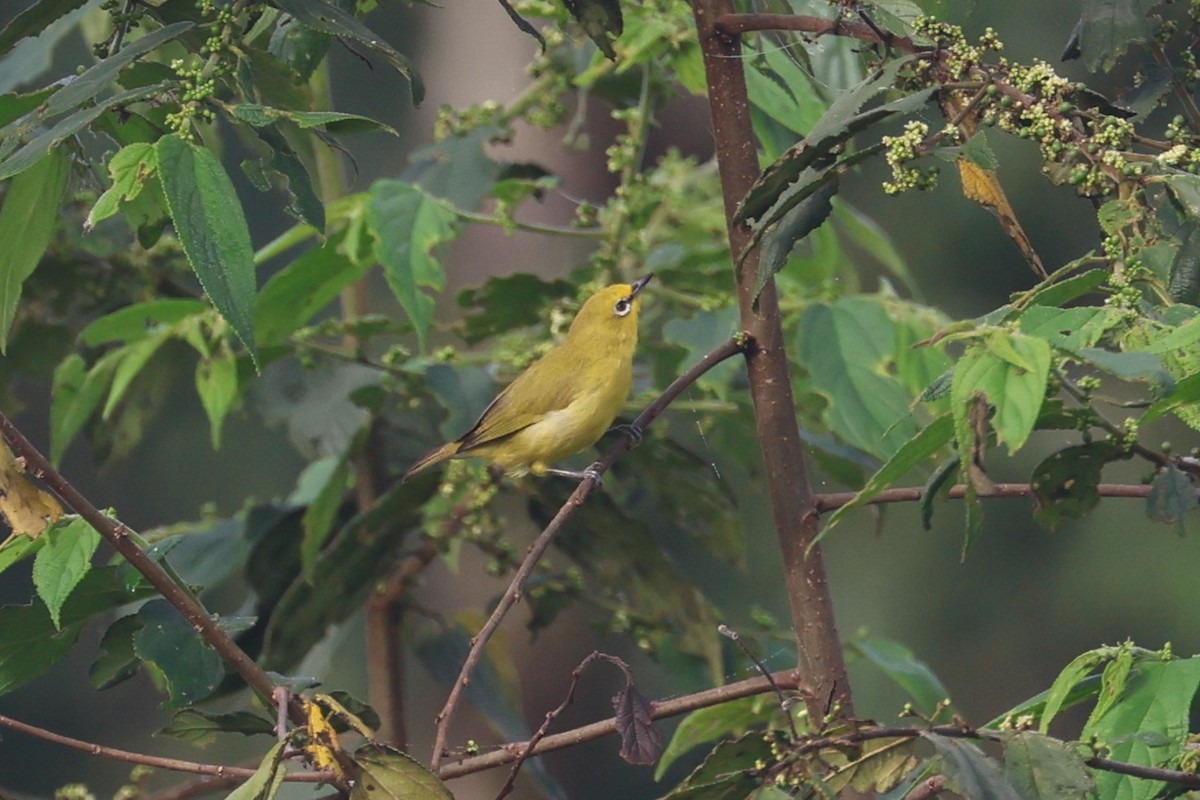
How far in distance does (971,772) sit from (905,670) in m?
1.08

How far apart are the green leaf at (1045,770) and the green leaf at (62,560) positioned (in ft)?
2.43

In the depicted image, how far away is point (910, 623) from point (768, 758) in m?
7.42

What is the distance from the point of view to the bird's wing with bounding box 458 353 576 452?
100 inches

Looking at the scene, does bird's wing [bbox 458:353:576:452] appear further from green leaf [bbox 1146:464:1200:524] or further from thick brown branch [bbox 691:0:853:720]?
green leaf [bbox 1146:464:1200:524]

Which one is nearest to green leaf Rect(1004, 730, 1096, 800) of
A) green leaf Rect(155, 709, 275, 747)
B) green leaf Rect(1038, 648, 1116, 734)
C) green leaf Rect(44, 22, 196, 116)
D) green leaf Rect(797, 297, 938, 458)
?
green leaf Rect(1038, 648, 1116, 734)

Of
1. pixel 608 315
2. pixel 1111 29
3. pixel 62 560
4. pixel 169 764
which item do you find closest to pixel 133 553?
pixel 62 560

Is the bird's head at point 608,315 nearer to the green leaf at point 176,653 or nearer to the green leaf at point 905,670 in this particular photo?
the green leaf at point 905,670

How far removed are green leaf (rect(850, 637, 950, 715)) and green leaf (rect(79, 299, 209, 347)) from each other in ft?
3.72

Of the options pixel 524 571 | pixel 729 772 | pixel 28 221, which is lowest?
pixel 729 772

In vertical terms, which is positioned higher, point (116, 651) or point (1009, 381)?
point (1009, 381)

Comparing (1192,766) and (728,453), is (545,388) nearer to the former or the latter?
(728,453)

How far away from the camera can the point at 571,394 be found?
2.63m

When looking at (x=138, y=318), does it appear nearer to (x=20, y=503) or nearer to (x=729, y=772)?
(x=20, y=503)

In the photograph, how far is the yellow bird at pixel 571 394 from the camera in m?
2.55
